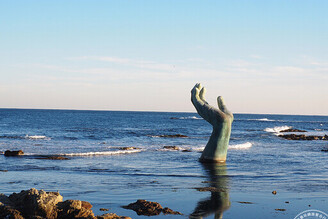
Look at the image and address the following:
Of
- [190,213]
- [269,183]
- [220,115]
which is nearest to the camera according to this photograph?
[190,213]

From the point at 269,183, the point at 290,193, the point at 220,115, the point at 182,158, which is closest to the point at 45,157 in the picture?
the point at 182,158

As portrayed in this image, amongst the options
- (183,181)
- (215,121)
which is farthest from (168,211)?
(215,121)

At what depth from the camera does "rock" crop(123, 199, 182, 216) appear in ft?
39.9

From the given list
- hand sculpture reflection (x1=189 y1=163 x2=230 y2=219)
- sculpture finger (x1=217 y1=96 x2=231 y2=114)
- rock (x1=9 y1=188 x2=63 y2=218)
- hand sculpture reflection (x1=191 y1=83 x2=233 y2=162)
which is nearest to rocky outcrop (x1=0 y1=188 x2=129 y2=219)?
rock (x1=9 y1=188 x2=63 y2=218)

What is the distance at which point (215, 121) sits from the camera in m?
24.1

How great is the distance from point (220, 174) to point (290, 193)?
5.13 metres

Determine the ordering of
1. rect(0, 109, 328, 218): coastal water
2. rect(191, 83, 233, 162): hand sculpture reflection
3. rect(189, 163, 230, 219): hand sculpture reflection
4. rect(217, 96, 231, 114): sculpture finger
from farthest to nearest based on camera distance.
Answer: rect(217, 96, 231, 114): sculpture finger → rect(191, 83, 233, 162): hand sculpture reflection → rect(0, 109, 328, 218): coastal water → rect(189, 163, 230, 219): hand sculpture reflection

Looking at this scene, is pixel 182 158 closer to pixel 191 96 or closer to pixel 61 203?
pixel 191 96

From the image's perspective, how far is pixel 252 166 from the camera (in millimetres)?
24094

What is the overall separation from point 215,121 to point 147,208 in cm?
1226

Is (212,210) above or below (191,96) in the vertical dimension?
below

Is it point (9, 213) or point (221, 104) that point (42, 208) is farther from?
point (221, 104)

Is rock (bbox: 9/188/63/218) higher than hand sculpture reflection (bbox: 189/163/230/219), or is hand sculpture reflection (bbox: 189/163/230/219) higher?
rock (bbox: 9/188/63/218)

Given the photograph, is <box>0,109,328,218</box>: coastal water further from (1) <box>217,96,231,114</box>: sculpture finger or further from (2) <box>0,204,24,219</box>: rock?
(1) <box>217,96,231,114</box>: sculpture finger
